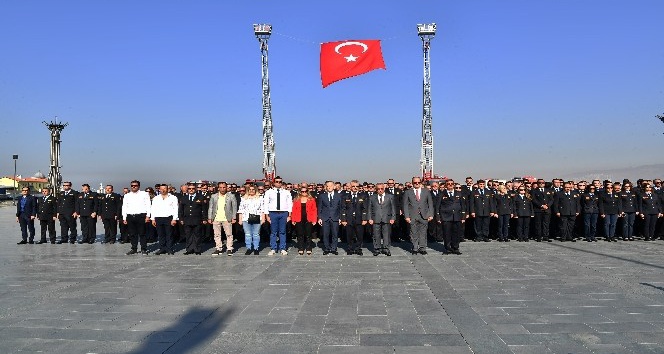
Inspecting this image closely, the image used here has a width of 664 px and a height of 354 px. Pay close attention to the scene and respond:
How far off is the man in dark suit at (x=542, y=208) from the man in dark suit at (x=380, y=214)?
5223 mm

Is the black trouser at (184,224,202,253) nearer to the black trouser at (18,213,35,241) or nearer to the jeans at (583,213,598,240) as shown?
the black trouser at (18,213,35,241)

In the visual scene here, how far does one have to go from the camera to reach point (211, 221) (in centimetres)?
1112

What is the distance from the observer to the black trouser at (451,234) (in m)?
10.5

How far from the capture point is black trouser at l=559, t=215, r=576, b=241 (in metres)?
13.0

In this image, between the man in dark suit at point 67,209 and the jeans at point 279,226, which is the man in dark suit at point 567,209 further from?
the man in dark suit at point 67,209

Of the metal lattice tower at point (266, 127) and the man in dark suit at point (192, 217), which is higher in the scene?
the metal lattice tower at point (266, 127)

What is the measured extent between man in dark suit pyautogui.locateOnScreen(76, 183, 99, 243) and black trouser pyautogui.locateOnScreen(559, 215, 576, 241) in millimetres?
13946

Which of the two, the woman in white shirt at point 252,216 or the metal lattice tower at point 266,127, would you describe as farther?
the metal lattice tower at point 266,127

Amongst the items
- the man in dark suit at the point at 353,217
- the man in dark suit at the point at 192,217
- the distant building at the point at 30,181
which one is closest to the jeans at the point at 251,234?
the man in dark suit at the point at 192,217

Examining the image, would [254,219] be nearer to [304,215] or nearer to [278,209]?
[278,209]

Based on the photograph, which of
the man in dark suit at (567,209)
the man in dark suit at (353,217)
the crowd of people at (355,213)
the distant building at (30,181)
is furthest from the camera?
the distant building at (30,181)

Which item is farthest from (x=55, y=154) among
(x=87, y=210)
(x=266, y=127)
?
(x=87, y=210)

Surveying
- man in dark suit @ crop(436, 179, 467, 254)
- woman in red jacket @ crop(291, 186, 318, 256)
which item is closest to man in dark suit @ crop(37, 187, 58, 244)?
woman in red jacket @ crop(291, 186, 318, 256)

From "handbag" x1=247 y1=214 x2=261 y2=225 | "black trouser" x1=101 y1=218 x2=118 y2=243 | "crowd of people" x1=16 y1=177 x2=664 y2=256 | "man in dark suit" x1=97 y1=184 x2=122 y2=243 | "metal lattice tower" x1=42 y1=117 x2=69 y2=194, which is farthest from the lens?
"metal lattice tower" x1=42 y1=117 x2=69 y2=194
